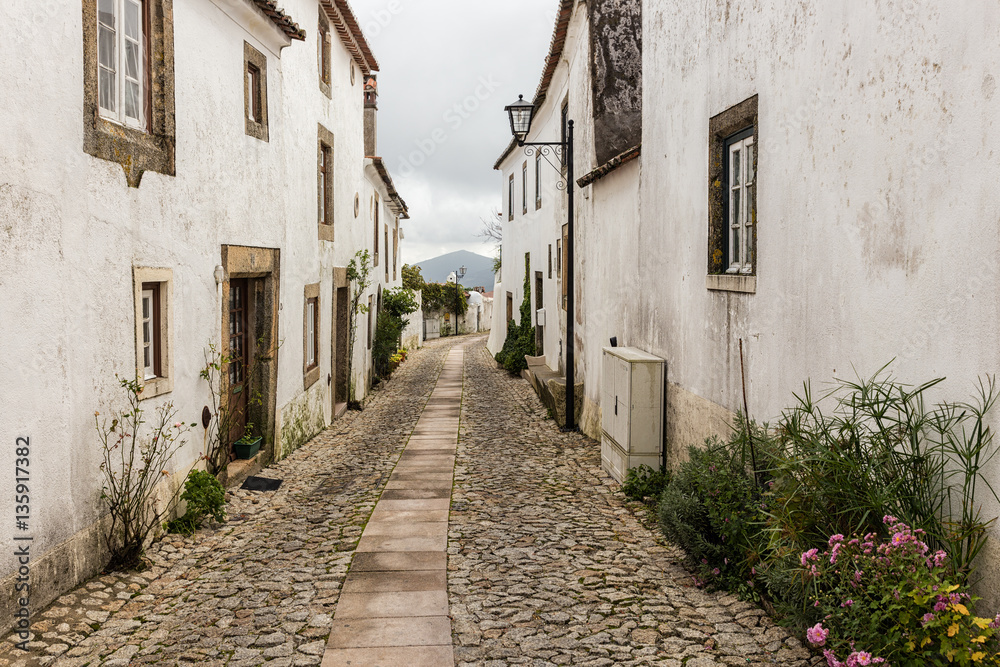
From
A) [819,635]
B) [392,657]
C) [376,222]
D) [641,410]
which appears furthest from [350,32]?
[819,635]

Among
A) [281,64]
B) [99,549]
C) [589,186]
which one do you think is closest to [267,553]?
[99,549]

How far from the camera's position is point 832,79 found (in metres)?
4.55

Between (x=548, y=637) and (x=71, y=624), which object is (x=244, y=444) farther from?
(x=548, y=637)

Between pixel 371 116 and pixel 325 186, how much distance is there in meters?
11.4

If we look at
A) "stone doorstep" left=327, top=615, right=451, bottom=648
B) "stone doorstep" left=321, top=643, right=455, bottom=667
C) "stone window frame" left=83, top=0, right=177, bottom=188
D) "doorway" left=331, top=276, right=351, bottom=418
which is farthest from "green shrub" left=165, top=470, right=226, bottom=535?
"doorway" left=331, top=276, right=351, bottom=418

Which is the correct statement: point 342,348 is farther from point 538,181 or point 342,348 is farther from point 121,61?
point 121,61

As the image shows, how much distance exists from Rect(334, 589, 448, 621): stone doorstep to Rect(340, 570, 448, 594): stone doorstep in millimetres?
75

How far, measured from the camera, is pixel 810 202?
4.88 metres

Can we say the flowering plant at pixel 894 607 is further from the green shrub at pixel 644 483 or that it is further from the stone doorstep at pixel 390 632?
the green shrub at pixel 644 483

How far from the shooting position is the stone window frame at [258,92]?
8.65 m

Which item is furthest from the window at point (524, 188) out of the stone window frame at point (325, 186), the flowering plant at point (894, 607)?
the flowering plant at point (894, 607)

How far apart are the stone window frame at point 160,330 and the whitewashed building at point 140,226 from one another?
0.7 inches

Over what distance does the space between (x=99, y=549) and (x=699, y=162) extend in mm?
5641

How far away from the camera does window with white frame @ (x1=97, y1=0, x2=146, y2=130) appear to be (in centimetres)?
587
